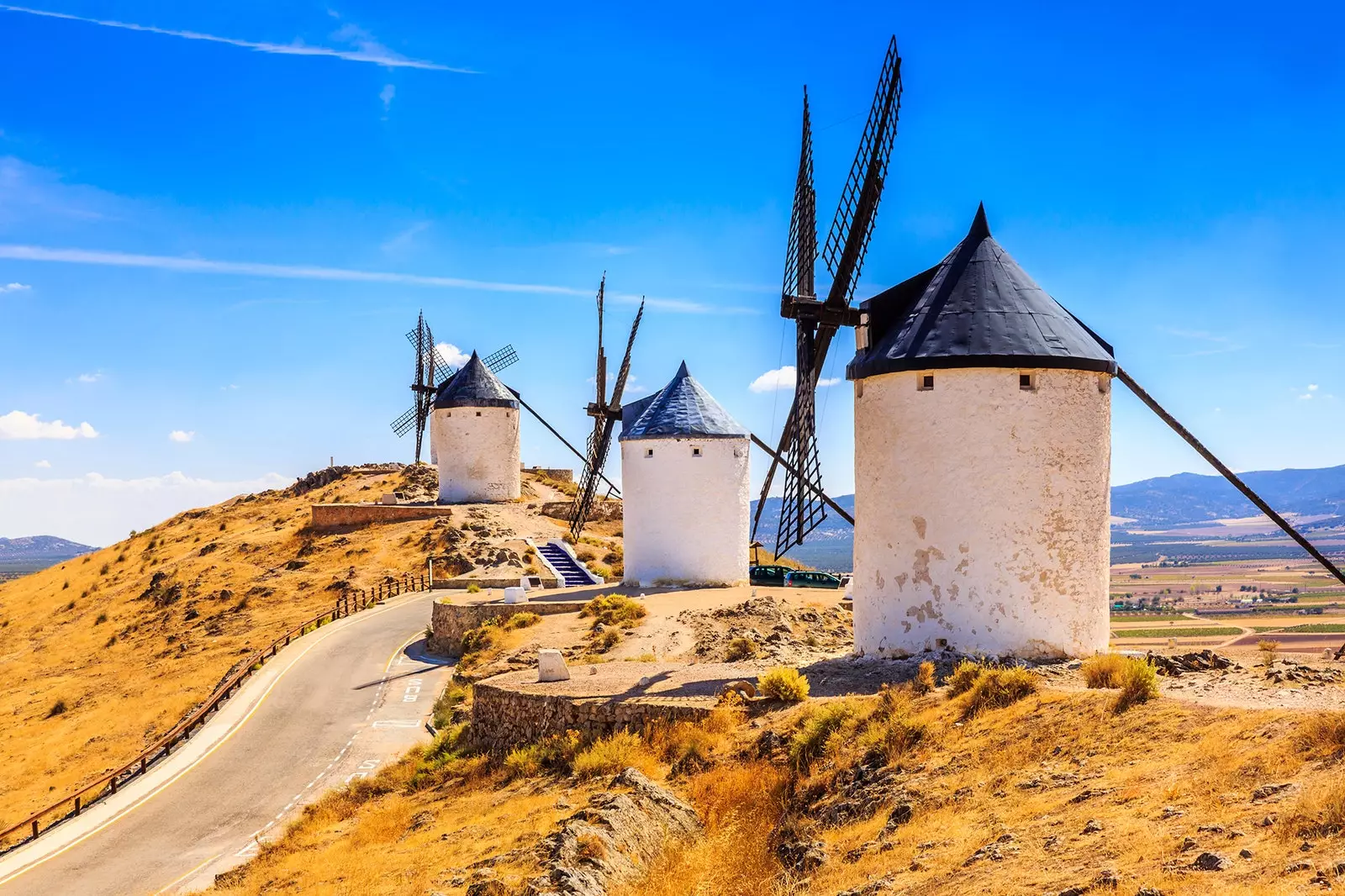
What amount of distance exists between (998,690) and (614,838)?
16.5 ft

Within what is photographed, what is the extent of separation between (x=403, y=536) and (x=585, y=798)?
3404 centimetres

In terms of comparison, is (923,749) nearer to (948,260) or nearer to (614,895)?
(614,895)

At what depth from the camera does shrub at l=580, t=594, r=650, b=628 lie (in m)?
26.1

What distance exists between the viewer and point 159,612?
140 ft

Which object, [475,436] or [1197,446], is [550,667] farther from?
[475,436]

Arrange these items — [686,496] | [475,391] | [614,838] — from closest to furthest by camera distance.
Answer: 1. [614,838]
2. [686,496]
3. [475,391]

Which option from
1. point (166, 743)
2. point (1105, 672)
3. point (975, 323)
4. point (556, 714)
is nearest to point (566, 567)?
point (166, 743)

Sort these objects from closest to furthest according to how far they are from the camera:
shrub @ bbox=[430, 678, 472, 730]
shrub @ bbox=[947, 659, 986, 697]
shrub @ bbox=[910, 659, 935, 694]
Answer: shrub @ bbox=[947, 659, 986, 697]
shrub @ bbox=[910, 659, 935, 694]
shrub @ bbox=[430, 678, 472, 730]

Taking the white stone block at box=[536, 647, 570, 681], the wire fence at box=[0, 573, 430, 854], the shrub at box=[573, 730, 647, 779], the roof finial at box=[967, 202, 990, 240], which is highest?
the roof finial at box=[967, 202, 990, 240]

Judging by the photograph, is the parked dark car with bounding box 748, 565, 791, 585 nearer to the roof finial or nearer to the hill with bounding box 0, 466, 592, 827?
the hill with bounding box 0, 466, 592, 827

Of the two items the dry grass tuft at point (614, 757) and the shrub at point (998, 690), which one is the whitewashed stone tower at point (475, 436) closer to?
the dry grass tuft at point (614, 757)

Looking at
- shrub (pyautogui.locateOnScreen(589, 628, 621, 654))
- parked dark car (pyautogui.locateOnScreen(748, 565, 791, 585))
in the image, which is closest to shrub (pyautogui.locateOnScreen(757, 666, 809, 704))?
shrub (pyautogui.locateOnScreen(589, 628, 621, 654))

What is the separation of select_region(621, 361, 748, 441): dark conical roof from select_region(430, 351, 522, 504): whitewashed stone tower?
60.3ft

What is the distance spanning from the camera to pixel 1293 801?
784cm
